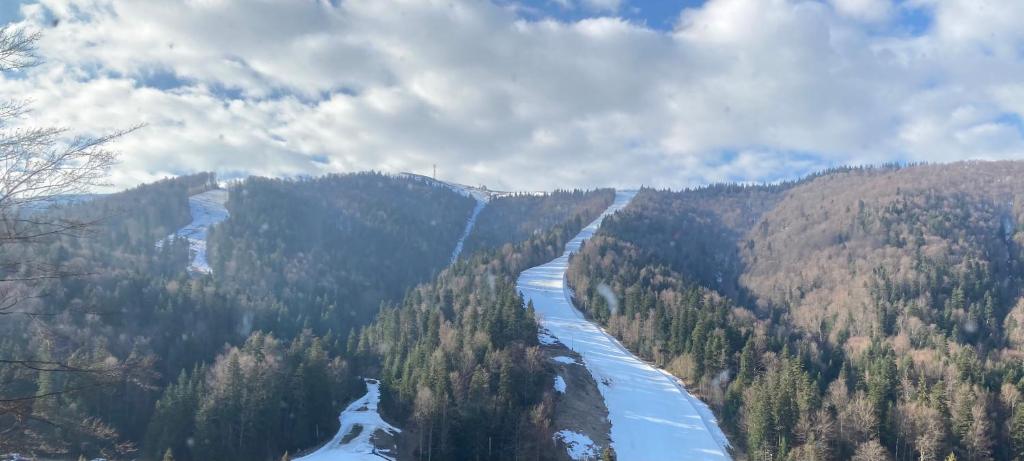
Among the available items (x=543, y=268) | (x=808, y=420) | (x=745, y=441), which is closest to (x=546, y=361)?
(x=745, y=441)

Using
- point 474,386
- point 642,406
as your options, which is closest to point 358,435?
point 474,386

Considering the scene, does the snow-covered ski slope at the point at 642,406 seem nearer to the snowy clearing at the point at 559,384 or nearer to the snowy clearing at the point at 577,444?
the snowy clearing at the point at 577,444

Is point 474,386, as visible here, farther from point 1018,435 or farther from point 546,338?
point 1018,435

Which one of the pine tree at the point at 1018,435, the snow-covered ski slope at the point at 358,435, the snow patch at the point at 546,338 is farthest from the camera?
the snow patch at the point at 546,338

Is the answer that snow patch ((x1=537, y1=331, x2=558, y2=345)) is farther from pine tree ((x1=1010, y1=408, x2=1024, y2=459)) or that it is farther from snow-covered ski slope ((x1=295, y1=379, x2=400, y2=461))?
pine tree ((x1=1010, y1=408, x2=1024, y2=459))

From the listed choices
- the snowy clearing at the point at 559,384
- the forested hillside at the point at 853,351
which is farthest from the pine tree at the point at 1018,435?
the snowy clearing at the point at 559,384
